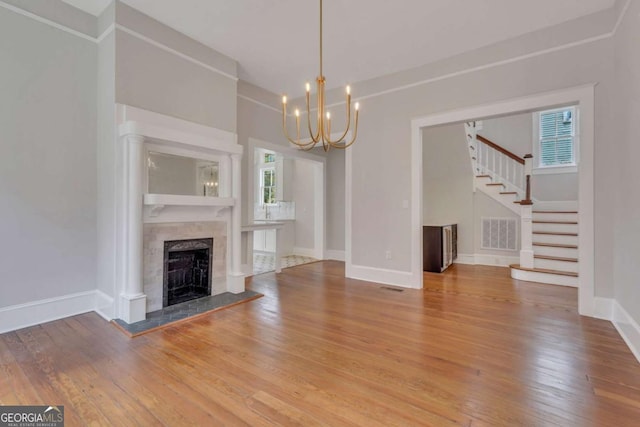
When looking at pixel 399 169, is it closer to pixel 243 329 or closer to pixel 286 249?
pixel 243 329

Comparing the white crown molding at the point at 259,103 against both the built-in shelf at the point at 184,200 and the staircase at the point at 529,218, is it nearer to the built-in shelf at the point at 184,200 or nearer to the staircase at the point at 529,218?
the built-in shelf at the point at 184,200

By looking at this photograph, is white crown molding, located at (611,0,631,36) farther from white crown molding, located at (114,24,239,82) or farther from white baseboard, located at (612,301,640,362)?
white crown molding, located at (114,24,239,82)

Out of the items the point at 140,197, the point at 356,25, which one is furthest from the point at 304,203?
the point at 140,197

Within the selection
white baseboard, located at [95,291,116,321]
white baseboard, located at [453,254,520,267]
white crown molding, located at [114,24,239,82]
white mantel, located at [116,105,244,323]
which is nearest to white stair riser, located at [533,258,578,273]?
white baseboard, located at [453,254,520,267]

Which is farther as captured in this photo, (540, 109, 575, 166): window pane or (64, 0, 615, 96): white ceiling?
(540, 109, 575, 166): window pane

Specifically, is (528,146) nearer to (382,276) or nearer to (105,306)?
(382,276)

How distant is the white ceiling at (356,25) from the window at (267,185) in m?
4.27

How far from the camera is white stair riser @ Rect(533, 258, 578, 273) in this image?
171 inches

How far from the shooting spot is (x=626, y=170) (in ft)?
8.50

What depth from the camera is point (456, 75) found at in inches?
150

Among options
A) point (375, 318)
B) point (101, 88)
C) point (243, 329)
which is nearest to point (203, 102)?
point (101, 88)

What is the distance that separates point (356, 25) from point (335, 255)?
4503mm

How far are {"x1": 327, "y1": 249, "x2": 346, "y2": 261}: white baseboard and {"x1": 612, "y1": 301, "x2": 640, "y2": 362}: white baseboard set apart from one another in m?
4.32

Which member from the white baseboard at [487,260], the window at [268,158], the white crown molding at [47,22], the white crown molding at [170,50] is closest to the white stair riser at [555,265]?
the white baseboard at [487,260]
